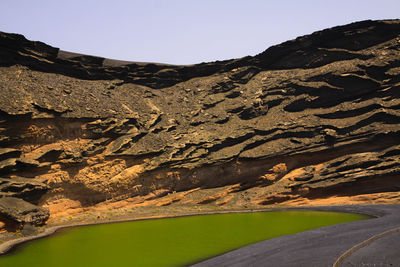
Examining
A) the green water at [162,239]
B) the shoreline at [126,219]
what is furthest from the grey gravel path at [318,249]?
the shoreline at [126,219]

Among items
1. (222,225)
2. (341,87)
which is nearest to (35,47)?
(222,225)

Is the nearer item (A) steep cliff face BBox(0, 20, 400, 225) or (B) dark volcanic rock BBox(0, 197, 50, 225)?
(B) dark volcanic rock BBox(0, 197, 50, 225)

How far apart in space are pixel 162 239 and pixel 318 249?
34.2ft

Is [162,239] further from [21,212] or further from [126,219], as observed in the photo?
[21,212]

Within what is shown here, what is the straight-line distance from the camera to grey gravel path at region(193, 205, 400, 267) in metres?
14.3

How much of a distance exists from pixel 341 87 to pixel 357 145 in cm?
844

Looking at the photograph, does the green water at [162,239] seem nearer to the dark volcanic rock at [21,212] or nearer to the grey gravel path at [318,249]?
the grey gravel path at [318,249]

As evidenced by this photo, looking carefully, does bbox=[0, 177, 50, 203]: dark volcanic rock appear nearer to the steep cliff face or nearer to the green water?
the steep cliff face

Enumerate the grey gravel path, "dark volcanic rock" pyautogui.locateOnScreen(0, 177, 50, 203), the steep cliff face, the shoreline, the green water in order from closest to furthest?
the grey gravel path < the green water < the shoreline < "dark volcanic rock" pyautogui.locateOnScreen(0, 177, 50, 203) < the steep cliff face

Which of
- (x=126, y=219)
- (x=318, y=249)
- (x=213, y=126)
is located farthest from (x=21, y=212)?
(x=213, y=126)

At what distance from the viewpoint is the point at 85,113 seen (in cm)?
3903

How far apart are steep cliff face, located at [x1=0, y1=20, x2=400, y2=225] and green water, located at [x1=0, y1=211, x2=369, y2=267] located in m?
7.72

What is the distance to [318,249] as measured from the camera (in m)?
15.9

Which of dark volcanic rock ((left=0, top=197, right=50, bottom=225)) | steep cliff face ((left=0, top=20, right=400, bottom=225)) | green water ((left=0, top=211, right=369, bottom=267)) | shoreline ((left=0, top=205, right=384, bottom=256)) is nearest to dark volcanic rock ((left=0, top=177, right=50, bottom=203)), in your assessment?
steep cliff face ((left=0, top=20, right=400, bottom=225))
